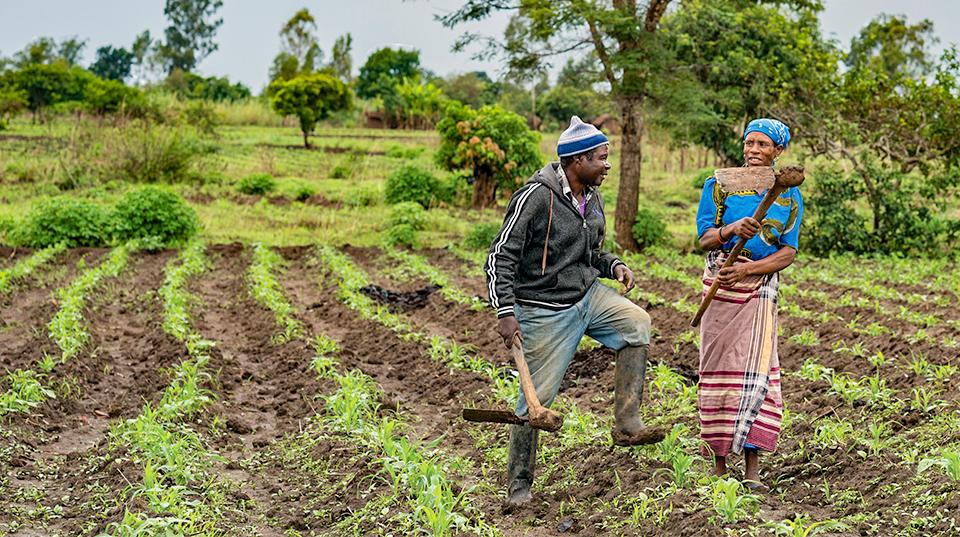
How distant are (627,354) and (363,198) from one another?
18095 millimetres

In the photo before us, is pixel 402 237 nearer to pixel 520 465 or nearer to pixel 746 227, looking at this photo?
pixel 520 465

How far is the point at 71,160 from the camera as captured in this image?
25484mm

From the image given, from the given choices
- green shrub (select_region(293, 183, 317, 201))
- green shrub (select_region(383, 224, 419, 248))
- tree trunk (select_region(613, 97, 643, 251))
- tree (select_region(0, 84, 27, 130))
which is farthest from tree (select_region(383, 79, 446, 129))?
tree trunk (select_region(613, 97, 643, 251))

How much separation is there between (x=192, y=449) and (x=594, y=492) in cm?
254

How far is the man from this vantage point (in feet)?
17.1

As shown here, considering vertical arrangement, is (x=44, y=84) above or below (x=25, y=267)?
above

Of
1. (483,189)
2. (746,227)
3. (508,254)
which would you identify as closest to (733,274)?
(746,227)

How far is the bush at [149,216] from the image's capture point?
17.8 m

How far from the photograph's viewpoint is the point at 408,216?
61.5ft

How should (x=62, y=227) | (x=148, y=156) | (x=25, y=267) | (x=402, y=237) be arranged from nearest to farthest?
(x=25, y=267) → (x=62, y=227) → (x=402, y=237) → (x=148, y=156)

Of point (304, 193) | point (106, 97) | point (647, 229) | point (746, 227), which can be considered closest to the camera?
point (746, 227)

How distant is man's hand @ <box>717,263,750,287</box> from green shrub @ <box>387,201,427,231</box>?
13.5 meters

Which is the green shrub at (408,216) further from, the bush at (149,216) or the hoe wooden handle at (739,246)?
the hoe wooden handle at (739,246)

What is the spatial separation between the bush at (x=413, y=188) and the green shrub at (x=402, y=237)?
330 cm
